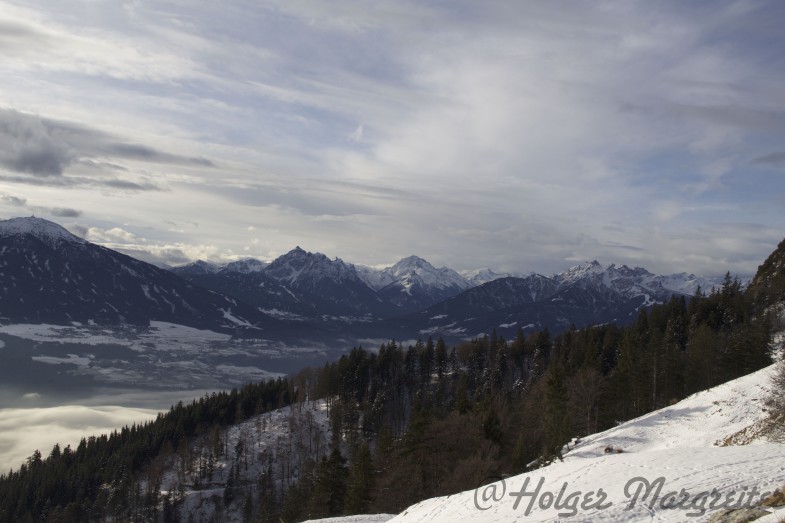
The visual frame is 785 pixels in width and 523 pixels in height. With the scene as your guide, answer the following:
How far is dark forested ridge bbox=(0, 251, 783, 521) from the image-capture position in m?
55.8

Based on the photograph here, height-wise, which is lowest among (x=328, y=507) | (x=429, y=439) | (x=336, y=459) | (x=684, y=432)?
(x=328, y=507)

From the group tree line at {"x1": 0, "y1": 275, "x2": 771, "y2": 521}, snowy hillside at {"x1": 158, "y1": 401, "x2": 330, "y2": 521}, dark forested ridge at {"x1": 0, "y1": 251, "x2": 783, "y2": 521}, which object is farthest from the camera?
snowy hillside at {"x1": 158, "y1": 401, "x2": 330, "y2": 521}

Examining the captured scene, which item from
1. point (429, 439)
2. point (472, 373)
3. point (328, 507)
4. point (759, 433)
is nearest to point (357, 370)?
point (472, 373)

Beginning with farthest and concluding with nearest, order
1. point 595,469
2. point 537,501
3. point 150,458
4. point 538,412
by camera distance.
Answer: point 150,458
point 538,412
point 595,469
point 537,501

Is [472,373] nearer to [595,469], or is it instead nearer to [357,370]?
[357,370]

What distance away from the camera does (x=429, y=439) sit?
181ft

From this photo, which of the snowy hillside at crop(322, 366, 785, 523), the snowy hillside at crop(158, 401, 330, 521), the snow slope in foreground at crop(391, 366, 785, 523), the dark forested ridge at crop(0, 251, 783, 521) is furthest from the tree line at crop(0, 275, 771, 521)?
the snowy hillside at crop(322, 366, 785, 523)

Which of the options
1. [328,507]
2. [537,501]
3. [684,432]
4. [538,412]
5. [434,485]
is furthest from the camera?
[538,412]

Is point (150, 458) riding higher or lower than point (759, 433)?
lower

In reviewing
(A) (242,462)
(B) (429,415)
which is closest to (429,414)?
(B) (429,415)

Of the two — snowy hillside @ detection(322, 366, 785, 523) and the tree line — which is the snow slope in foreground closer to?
snowy hillside @ detection(322, 366, 785, 523)

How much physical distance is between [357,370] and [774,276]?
11098 centimetres

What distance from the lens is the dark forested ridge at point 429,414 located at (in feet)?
183

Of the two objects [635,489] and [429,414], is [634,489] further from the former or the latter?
[429,414]
